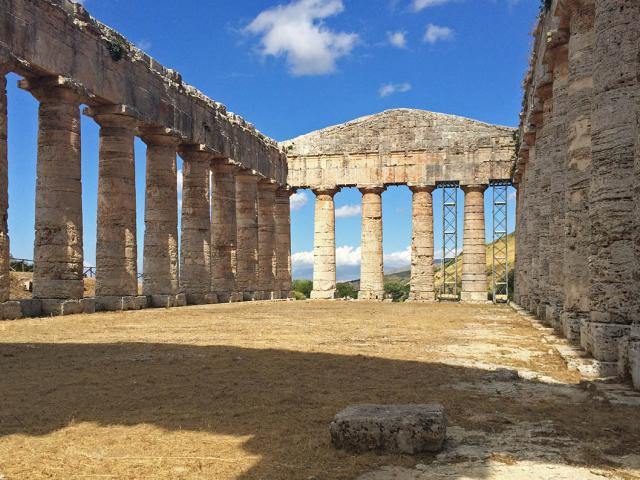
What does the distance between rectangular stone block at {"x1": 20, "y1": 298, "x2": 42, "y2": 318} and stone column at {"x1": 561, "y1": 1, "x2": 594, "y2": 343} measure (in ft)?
46.1

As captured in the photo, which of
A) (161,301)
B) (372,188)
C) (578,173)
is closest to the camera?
(578,173)

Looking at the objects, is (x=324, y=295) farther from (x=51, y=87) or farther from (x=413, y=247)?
(x=51, y=87)

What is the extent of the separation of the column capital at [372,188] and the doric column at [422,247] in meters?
2.08

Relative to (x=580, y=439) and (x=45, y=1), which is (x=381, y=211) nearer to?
(x=45, y=1)

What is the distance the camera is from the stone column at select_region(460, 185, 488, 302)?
36500mm

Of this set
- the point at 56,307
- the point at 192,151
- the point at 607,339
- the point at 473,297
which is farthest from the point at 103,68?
the point at 473,297

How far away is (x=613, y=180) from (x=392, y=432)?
6.82 m

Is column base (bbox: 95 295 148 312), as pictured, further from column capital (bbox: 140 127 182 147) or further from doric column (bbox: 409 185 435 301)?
doric column (bbox: 409 185 435 301)

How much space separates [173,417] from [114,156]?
17957 mm

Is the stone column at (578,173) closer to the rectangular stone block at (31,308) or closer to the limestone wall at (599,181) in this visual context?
the limestone wall at (599,181)

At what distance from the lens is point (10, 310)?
17.5 metres

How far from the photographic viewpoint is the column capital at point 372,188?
38.7 meters

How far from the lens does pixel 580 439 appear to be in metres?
5.64

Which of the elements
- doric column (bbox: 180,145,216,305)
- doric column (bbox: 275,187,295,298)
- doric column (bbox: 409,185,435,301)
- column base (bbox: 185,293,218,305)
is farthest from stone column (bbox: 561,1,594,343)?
doric column (bbox: 275,187,295,298)
